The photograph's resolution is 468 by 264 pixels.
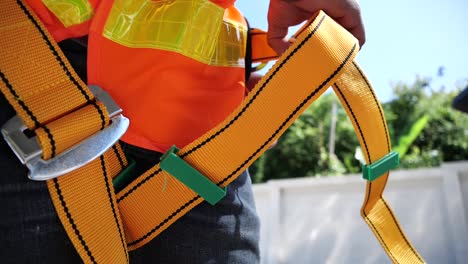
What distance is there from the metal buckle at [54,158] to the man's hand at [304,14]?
0.30 meters

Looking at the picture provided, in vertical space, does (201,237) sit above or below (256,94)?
below

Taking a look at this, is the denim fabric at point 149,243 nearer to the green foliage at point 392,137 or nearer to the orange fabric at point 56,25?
the orange fabric at point 56,25

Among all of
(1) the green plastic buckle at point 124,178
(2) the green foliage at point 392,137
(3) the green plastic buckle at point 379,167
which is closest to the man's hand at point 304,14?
(3) the green plastic buckle at point 379,167

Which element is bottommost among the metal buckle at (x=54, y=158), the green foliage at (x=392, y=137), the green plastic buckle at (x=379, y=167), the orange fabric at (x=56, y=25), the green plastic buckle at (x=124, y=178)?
the green foliage at (x=392, y=137)

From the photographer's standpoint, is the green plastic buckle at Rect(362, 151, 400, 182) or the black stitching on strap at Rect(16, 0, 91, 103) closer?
the black stitching on strap at Rect(16, 0, 91, 103)

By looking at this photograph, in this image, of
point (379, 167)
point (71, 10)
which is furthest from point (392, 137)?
point (71, 10)

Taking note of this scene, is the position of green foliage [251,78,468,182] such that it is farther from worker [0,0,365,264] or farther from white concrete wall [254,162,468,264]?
worker [0,0,365,264]

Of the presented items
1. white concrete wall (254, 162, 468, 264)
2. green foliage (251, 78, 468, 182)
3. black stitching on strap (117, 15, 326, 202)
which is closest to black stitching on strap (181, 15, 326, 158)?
black stitching on strap (117, 15, 326, 202)

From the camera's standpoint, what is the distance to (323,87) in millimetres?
617

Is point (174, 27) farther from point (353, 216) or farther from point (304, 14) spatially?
point (353, 216)

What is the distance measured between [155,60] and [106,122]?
134mm

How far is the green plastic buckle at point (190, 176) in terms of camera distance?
1.89 ft

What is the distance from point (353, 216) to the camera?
12.5ft

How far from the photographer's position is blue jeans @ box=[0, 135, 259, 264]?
501 mm
